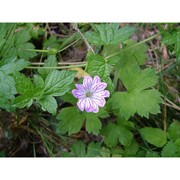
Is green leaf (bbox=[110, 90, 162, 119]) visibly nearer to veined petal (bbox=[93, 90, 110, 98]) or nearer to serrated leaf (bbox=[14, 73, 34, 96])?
veined petal (bbox=[93, 90, 110, 98])

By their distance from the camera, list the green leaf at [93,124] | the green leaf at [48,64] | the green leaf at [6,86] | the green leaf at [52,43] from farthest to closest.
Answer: the green leaf at [52,43] → the green leaf at [93,124] → the green leaf at [48,64] → the green leaf at [6,86]

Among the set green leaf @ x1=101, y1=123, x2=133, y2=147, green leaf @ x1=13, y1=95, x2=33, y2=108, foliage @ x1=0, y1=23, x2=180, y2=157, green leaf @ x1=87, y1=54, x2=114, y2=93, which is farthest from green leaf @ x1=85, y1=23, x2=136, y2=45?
green leaf @ x1=101, y1=123, x2=133, y2=147

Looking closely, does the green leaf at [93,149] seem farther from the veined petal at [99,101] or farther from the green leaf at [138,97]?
the veined petal at [99,101]

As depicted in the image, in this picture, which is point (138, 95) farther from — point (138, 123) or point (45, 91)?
point (45, 91)

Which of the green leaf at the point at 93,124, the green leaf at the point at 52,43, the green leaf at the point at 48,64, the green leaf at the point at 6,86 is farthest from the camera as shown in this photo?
the green leaf at the point at 52,43

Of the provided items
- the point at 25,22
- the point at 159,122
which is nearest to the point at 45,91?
the point at 25,22

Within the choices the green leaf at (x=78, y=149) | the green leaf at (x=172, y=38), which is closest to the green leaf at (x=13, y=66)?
the green leaf at (x=78, y=149)

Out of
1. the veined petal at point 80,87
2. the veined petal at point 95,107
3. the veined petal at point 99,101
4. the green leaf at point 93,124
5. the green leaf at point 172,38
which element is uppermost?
the green leaf at point 172,38

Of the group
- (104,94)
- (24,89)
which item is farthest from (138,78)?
(24,89)
